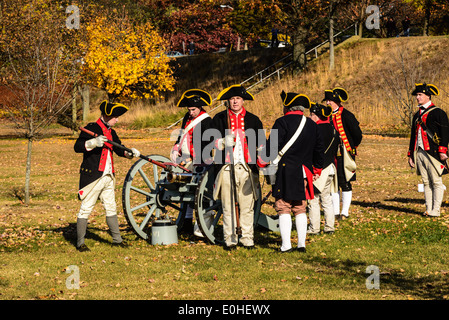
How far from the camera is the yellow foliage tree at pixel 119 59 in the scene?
3316cm

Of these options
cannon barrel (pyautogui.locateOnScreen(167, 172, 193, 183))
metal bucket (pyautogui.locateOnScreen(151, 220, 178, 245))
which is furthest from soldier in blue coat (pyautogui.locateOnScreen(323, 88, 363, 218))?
metal bucket (pyautogui.locateOnScreen(151, 220, 178, 245))

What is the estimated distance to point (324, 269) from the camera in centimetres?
820

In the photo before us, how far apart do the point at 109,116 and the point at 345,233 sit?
13.2 feet

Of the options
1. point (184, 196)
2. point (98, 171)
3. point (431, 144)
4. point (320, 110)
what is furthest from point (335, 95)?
point (98, 171)

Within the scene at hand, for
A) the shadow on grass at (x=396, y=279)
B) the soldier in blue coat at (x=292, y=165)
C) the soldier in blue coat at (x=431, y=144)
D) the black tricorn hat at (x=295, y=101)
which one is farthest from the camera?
the soldier in blue coat at (x=431, y=144)

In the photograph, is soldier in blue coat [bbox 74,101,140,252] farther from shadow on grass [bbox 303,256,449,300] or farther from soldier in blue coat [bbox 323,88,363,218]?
soldier in blue coat [bbox 323,88,363,218]

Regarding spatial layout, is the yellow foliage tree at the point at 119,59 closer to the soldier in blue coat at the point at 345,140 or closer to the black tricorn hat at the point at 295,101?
the soldier in blue coat at the point at 345,140

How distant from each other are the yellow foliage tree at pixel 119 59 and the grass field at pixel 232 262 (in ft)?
66.1

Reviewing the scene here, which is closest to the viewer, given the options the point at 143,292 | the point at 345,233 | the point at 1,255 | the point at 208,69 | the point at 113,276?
the point at 143,292

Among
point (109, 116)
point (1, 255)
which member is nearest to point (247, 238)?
point (109, 116)

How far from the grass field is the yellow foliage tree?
793 inches

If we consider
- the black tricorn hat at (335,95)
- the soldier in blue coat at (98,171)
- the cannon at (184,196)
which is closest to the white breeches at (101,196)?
the soldier in blue coat at (98,171)

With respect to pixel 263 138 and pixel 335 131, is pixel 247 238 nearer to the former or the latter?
pixel 263 138

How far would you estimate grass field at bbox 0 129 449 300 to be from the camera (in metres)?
7.19
